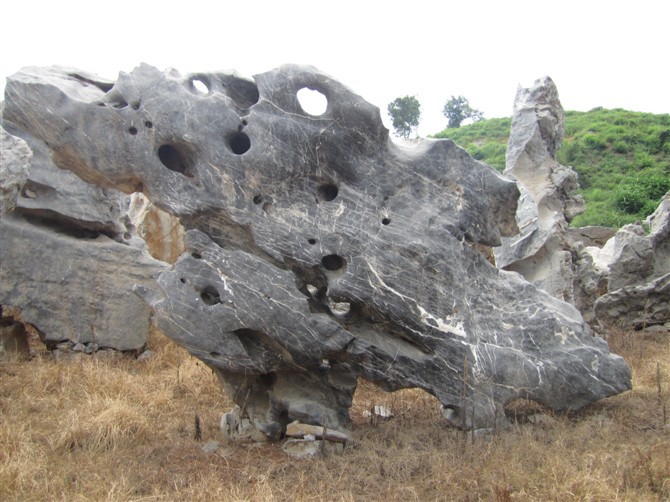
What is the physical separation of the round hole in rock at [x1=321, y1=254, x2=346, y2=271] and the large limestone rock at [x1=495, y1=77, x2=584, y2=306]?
4.00 meters

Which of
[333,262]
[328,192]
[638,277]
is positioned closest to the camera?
[333,262]

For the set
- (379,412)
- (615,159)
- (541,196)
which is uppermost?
(615,159)

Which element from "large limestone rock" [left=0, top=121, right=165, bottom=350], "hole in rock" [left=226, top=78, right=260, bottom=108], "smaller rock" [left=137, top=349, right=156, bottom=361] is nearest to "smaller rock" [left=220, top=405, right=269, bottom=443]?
"hole in rock" [left=226, top=78, right=260, bottom=108]

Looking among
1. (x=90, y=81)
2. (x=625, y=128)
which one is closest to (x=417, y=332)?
(x=90, y=81)

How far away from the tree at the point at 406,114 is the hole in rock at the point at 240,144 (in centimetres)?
2503

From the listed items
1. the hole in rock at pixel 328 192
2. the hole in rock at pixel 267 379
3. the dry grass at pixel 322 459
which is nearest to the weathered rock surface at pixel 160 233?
the dry grass at pixel 322 459

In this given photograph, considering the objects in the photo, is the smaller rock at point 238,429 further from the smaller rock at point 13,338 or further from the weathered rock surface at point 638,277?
the weathered rock surface at point 638,277

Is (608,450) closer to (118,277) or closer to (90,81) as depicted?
(90,81)

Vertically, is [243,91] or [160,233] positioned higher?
[160,233]

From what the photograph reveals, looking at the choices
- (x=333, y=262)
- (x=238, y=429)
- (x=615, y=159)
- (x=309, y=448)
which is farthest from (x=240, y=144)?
(x=615, y=159)

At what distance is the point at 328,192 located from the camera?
491cm

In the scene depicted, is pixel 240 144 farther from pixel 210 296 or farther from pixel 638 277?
pixel 638 277

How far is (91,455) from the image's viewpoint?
14.0ft

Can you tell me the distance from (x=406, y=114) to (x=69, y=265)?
78.1 ft
